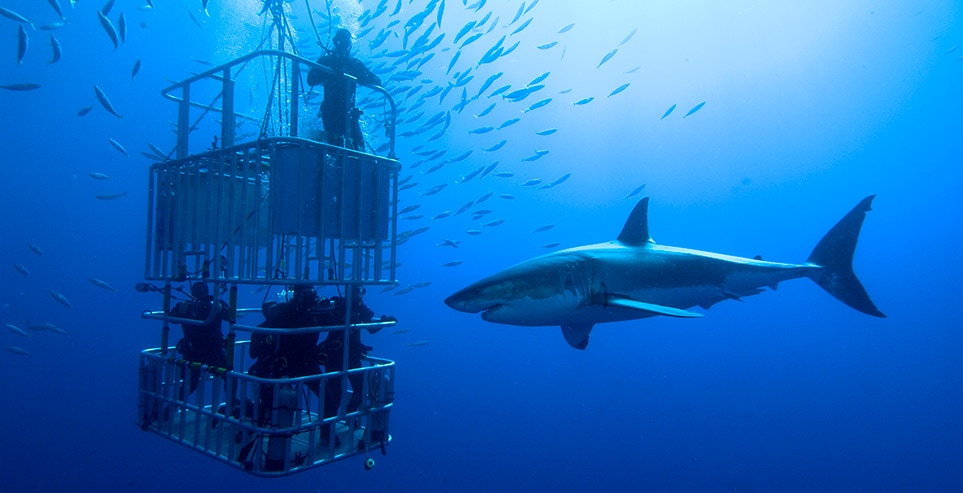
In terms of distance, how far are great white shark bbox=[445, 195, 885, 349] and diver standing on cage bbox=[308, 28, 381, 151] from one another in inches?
99.5

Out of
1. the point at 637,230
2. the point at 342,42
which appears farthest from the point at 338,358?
the point at 342,42

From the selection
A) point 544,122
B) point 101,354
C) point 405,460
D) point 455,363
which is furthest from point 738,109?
point 101,354

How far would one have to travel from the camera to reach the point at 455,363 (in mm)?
61938

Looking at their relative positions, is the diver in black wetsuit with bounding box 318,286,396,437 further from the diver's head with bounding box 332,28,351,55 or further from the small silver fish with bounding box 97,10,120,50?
the small silver fish with bounding box 97,10,120,50

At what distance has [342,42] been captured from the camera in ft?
20.0

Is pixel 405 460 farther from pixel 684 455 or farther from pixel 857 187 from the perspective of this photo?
pixel 857 187

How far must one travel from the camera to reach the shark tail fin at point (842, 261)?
5449 millimetres

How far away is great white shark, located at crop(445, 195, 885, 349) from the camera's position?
12.3ft

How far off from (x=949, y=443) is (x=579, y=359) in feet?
121

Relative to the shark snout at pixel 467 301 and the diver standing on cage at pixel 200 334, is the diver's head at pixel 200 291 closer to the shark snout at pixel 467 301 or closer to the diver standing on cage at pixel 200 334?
the diver standing on cage at pixel 200 334

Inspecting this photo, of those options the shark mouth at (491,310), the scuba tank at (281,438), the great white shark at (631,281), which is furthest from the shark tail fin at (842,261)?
the scuba tank at (281,438)

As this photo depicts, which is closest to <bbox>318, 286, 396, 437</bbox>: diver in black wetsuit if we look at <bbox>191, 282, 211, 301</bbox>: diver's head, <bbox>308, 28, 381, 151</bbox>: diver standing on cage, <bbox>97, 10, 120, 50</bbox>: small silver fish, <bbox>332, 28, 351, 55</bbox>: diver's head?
<bbox>191, 282, 211, 301</bbox>: diver's head

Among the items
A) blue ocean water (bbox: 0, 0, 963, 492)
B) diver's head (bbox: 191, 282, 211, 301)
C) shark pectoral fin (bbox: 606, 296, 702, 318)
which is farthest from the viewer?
blue ocean water (bbox: 0, 0, 963, 492)

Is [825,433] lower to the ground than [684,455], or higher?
lower
